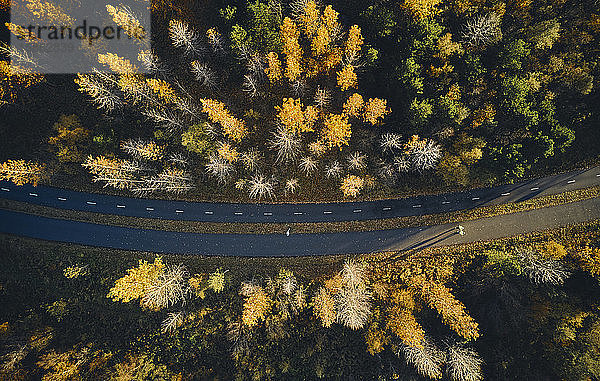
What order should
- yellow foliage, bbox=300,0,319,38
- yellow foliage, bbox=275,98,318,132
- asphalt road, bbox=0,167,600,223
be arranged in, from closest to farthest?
1. yellow foliage, bbox=300,0,319,38
2. yellow foliage, bbox=275,98,318,132
3. asphalt road, bbox=0,167,600,223

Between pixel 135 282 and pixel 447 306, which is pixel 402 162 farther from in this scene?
pixel 135 282

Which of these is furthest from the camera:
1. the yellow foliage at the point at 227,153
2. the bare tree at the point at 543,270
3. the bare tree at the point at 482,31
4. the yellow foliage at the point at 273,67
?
the yellow foliage at the point at 227,153

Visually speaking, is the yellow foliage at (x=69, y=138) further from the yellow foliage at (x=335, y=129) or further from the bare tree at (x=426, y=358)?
the bare tree at (x=426, y=358)

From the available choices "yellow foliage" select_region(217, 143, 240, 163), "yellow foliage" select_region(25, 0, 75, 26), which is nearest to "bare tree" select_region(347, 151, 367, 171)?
"yellow foliage" select_region(217, 143, 240, 163)

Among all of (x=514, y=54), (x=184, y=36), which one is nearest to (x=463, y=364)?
(x=514, y=54)

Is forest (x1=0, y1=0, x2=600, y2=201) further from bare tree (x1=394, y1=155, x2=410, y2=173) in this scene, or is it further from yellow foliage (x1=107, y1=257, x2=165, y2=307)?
yellow foliage (x1=107, y1=257, x2=165, y2=307)

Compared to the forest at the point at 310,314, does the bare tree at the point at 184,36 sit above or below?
above

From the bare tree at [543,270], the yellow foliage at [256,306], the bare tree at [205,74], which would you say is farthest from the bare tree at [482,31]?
the yellow foliage at [256,306]
